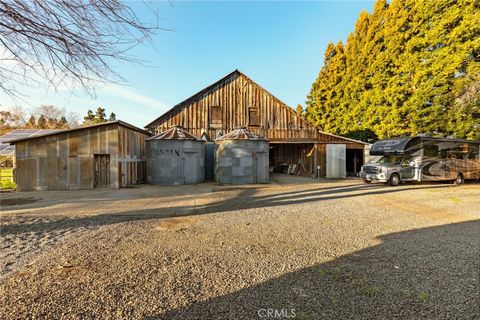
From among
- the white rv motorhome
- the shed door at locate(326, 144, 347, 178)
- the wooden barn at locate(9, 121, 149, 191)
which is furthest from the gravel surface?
the shed door at locate(326, 144, 347, 178)

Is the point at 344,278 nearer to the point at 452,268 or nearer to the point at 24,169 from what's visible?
the point at 452,268

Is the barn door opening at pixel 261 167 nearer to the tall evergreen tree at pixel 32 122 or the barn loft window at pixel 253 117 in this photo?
the barn loft window at pixel 253 117

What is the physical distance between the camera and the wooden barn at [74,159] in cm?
1316

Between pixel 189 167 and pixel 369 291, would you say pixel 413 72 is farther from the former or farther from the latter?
pixel 369 291

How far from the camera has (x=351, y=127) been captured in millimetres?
26484

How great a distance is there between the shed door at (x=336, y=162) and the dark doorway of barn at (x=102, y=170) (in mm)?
17478

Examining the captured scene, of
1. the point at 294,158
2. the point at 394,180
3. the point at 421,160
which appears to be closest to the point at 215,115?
the point at 294,158

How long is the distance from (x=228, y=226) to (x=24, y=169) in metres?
14.3

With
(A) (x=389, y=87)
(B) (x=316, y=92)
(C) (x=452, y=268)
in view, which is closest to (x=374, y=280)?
(C) (x=452, y=268)

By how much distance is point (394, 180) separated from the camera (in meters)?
14.2

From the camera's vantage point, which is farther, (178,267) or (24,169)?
(24,169)

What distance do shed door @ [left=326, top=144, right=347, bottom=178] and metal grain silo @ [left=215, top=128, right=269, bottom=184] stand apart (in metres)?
7.43

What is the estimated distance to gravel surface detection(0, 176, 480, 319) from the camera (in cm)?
274

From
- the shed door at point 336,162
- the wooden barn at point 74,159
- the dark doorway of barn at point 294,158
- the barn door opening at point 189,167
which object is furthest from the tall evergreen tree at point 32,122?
the shed door at point 336,162
